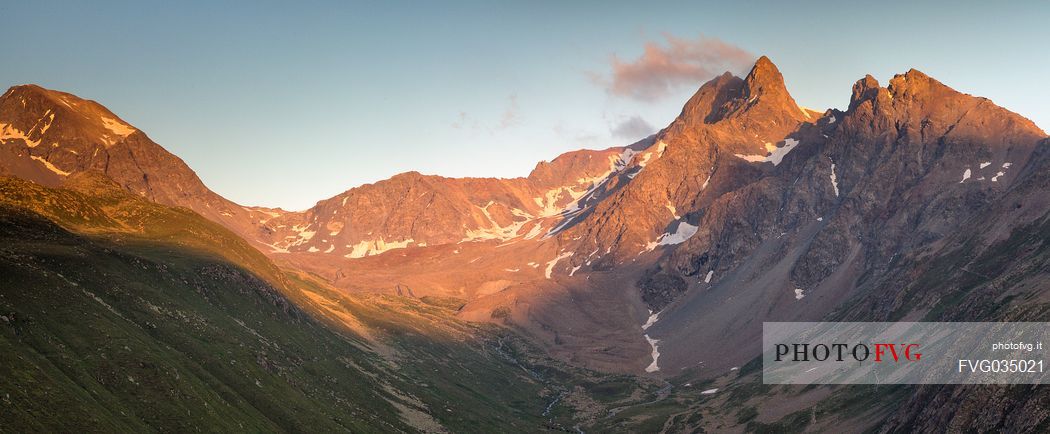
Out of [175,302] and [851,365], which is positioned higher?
[175,302]

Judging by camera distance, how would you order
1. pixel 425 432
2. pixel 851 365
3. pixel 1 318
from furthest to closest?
pixel 851 365
pixel 425 432
pixel 1 318

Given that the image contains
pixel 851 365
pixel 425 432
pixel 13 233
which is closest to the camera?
pixel 13 233

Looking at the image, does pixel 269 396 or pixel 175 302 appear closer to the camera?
pixel 269 396

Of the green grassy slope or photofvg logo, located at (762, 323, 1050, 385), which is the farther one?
photofvg logo, located at (762, 323, 1050, 385)

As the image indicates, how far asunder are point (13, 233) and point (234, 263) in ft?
209

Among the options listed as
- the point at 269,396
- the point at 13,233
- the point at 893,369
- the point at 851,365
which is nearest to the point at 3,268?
the point at 13,233

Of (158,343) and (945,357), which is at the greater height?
(158,343)

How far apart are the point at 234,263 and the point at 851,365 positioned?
13903 centimetres

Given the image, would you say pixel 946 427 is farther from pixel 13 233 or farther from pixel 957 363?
A: pixel 13 233

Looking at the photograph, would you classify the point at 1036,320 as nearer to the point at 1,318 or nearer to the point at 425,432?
the point at 425,432

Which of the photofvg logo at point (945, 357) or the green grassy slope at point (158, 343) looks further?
the photofvg logo at point (945, 357)

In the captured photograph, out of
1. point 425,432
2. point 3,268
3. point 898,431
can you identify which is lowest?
point 425,432

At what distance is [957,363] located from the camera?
401 feet

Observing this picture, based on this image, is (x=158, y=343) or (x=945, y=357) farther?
(x=945, y=357)
